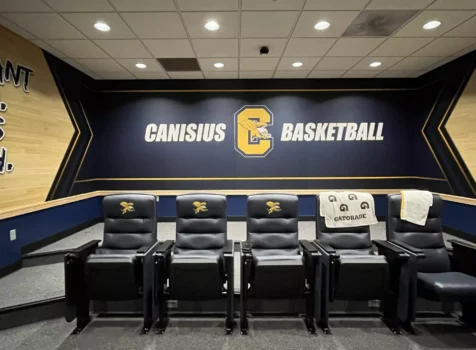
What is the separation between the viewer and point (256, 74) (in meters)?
5.38

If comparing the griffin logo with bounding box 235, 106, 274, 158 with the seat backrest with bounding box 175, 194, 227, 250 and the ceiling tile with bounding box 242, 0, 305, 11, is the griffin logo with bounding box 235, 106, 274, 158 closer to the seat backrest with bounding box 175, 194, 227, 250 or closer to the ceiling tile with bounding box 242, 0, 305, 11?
the ceiling tile with bounding box 242, 0, 305, 11

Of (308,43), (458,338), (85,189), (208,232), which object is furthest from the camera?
(85,189)

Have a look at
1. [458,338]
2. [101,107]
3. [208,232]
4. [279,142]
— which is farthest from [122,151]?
[458,338]

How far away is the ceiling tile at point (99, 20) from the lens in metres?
3.05

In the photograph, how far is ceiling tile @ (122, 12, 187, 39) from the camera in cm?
306

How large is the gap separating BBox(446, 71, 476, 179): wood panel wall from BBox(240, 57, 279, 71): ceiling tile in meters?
3.13

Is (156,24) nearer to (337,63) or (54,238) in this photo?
(337,63)

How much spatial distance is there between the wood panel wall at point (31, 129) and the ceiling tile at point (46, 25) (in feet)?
1.13

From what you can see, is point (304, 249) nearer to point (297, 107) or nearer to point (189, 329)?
point (189, 329)

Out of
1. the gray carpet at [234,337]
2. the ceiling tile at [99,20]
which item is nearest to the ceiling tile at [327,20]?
the ceiling tile at [99,20]

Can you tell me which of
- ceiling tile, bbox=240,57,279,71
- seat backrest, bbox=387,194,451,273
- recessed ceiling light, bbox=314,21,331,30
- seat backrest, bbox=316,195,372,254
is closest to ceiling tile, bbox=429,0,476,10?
recessed ceiling light, bbox=314,21,331,30

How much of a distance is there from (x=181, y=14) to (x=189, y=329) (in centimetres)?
325

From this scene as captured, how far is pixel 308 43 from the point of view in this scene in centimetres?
384

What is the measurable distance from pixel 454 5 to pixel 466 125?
2.35 m
